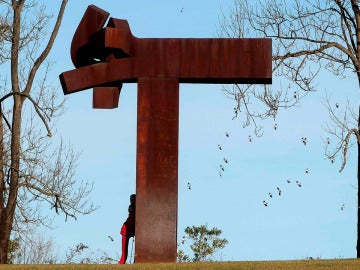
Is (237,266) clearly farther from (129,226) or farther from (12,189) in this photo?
(12,189)

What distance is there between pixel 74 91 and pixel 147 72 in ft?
4.41

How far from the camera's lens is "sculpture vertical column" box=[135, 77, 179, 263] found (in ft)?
48.9

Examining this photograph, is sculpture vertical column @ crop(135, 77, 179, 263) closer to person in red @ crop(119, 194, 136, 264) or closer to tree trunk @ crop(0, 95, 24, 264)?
person in red @ crop(119, 194, 136, 264)

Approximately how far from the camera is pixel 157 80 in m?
15.2

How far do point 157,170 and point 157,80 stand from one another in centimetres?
145

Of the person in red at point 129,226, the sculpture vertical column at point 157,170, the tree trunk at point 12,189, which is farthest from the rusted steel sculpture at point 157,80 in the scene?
the tree trunk at point 12,189

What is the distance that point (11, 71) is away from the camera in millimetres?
21141

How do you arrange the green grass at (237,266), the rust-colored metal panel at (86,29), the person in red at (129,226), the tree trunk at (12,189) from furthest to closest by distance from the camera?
the tree trunk at (12,189) → the rust-colored metal panel at (86,29) → the person in red at (129,226) → the green grass at (237,266)

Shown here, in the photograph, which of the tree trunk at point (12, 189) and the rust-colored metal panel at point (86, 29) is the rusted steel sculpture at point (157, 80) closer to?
the rust-colored metal panel at point (86, 29)

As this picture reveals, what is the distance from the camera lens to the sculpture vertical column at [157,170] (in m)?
14.9

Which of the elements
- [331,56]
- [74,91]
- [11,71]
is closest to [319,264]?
[74,91]

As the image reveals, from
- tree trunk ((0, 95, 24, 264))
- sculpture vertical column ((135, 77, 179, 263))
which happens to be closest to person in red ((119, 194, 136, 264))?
sculpture vertical column ((135, 77, 179, 263))

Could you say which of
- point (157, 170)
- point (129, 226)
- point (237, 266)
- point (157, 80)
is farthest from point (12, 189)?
point (237, 266)

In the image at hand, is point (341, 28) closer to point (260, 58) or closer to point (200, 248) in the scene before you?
point (260, 58)
